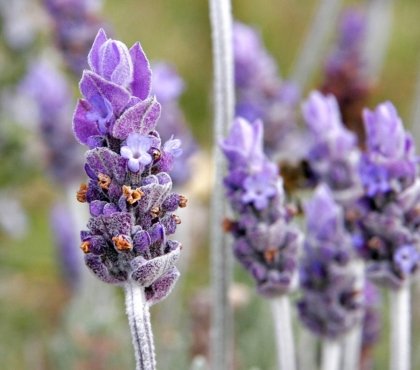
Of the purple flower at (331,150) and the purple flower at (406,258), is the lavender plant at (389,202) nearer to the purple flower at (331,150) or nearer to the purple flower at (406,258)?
the purple flower at (406,258)

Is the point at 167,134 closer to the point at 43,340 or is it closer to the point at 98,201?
the point at 43,340

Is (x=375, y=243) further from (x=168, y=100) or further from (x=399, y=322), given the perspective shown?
(x=168, y=100)

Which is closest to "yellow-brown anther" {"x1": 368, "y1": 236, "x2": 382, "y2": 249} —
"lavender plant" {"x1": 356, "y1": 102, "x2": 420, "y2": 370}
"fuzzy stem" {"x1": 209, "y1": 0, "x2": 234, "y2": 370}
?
"lavender plant" {"x1": 356, "y1": 102, "x2": 420, "y2": 370}

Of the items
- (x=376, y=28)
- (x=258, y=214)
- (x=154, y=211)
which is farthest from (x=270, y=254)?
(x=376, y=28)

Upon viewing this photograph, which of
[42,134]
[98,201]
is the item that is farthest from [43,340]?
[98,201]

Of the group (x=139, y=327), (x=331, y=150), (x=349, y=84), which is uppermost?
(x=349, y=84)

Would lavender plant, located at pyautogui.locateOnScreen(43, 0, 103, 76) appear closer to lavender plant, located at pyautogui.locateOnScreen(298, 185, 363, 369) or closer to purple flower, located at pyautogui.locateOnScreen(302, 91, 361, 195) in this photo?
purple flower, located at pyautogui.locateOnScreen(302, 91, 361, 195)

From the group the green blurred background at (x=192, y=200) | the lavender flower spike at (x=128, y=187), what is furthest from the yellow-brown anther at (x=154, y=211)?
the green blurred background at (x=192, y=200)
